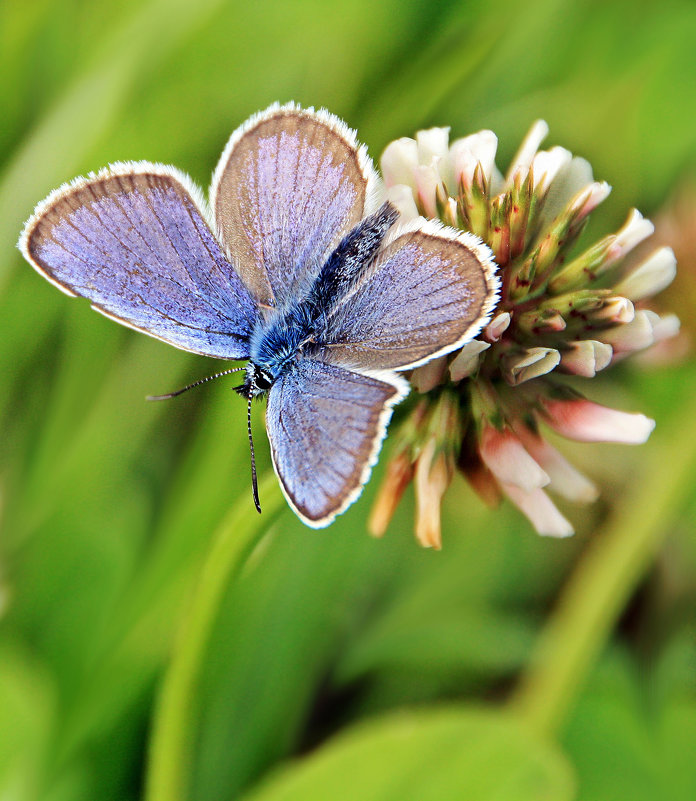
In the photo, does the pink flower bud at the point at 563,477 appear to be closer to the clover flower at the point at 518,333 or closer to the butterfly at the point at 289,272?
the clover flower at the point at 518,333

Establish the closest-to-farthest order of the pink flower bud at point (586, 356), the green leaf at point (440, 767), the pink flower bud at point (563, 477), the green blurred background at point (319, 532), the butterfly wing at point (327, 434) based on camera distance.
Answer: the butterfly wing at point (327, 434) < the pink flower bud at point (586, 356) < the pink flower bud at point (563, 477) < the green leaf at point (440, 767) < the green blurred background at point (319, 532)

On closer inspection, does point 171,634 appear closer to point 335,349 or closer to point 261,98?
point 335,349

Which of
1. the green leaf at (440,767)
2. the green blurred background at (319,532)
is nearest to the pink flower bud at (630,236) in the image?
the green blurred background at (319,532)

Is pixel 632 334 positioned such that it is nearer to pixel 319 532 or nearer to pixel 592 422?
pixel 592 422

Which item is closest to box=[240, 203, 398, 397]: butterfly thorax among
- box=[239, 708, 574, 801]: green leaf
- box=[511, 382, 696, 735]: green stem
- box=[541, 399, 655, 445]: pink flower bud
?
box=[541, 399, 655, 445]: pink flower bud

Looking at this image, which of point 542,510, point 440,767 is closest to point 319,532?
point 440,767

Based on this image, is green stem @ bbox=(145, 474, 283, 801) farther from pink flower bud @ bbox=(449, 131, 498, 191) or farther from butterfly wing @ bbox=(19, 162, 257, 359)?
pink flower bud @ bbox=(449, 131, 498, 191)
